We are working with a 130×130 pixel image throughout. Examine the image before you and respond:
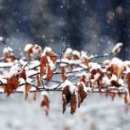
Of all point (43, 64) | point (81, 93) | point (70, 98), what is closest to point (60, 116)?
point (43, 64)

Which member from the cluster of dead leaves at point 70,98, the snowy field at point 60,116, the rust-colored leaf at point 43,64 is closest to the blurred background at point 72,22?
the snowy field at point 60,116

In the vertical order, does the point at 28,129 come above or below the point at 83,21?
below

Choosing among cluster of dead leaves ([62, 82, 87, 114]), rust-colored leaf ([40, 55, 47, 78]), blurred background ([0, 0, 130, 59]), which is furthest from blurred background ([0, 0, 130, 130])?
cluster of dead leaves ([62, 82, 87, 114])

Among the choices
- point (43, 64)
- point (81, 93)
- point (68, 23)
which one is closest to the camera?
point (81, 93)

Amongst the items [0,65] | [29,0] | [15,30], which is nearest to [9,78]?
[0,65]

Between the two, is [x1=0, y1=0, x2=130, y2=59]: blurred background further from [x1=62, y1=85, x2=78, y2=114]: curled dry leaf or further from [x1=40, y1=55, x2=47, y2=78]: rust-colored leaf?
[x1=62, y1=85, x2=78, y2=114]: curled dry leaf

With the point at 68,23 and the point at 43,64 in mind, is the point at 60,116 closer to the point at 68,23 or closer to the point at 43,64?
the point at 43,64

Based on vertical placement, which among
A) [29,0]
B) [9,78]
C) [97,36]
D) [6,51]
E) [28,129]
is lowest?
[28,129]

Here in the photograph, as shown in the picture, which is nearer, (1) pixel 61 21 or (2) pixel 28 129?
(2) pixel 28 129

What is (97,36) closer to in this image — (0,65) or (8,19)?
(8,19)
